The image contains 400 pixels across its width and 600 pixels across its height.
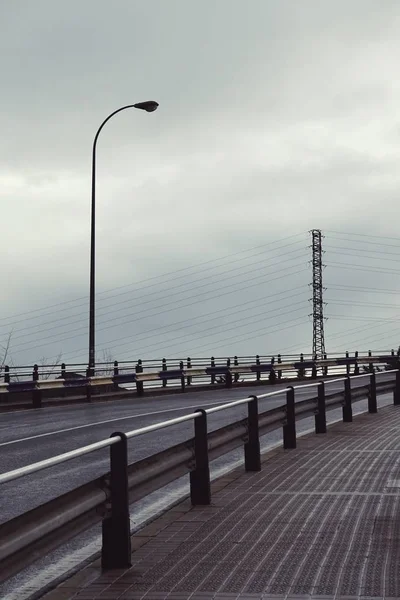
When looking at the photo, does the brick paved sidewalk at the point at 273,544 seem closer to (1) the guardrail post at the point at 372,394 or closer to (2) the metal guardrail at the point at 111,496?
(2) the metal guardrail at the point at 111,496

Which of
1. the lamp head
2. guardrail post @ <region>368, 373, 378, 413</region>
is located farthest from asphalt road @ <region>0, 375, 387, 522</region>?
the lamp head

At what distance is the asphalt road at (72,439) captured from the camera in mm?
11172

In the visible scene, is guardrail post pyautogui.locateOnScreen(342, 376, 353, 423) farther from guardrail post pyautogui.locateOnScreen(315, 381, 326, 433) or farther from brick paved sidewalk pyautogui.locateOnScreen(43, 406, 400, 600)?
brick paved sidewalk pyautogui.locateOnScreen(43, 406, 400, 600)

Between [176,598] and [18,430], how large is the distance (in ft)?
49.7

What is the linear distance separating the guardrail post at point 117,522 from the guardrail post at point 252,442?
5407 mm

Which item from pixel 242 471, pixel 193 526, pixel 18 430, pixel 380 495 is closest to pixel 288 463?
pixel 242 471

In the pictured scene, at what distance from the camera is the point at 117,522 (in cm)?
718

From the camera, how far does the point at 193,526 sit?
8828mm

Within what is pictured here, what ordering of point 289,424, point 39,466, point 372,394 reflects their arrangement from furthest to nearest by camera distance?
point 372,394 < point 289,424 < point 39,466

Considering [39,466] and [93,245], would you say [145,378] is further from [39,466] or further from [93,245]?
[39,466]

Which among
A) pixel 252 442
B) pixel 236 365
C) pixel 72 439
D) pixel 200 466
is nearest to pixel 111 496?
pixel 200 466

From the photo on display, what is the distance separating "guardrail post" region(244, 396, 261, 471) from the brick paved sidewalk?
159 millimetres

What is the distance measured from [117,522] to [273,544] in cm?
148

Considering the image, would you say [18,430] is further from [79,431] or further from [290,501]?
[290,501]
